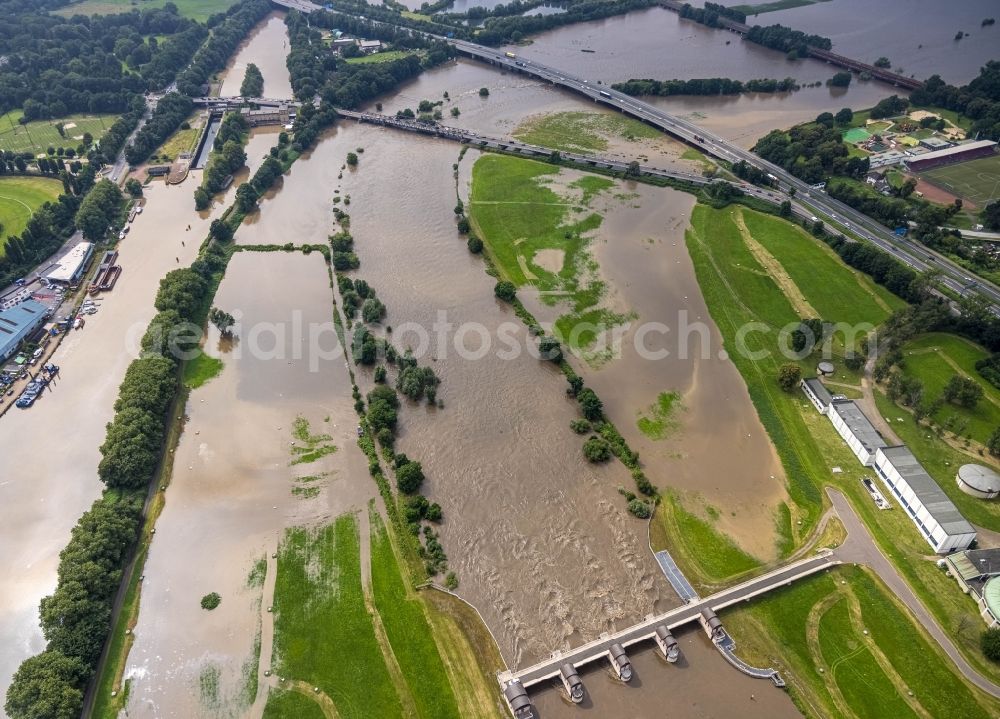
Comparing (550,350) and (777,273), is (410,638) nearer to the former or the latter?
(550,350)

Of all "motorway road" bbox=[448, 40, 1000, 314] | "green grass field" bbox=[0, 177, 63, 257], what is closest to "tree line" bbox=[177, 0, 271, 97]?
"green grass field" bbox=[0, 177, 63, 257]

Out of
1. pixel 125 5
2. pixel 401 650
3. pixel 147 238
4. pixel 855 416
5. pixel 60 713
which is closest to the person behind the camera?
pixel 60 713

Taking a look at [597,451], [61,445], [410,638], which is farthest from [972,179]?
[61,445]

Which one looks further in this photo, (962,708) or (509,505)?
(509,505)

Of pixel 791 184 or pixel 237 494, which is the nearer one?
pixel 237 494

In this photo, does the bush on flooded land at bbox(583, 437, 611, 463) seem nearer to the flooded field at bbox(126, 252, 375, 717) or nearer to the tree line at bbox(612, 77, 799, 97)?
the flooded field at bbox(126, 252, 375, 717)

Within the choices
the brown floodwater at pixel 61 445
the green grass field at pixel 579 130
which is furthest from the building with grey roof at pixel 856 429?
the brown floodwater at pixel 61 445

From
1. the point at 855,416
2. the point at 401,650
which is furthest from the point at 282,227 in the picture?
the point at 855,416

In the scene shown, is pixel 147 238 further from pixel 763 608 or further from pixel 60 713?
pixel 763 608
